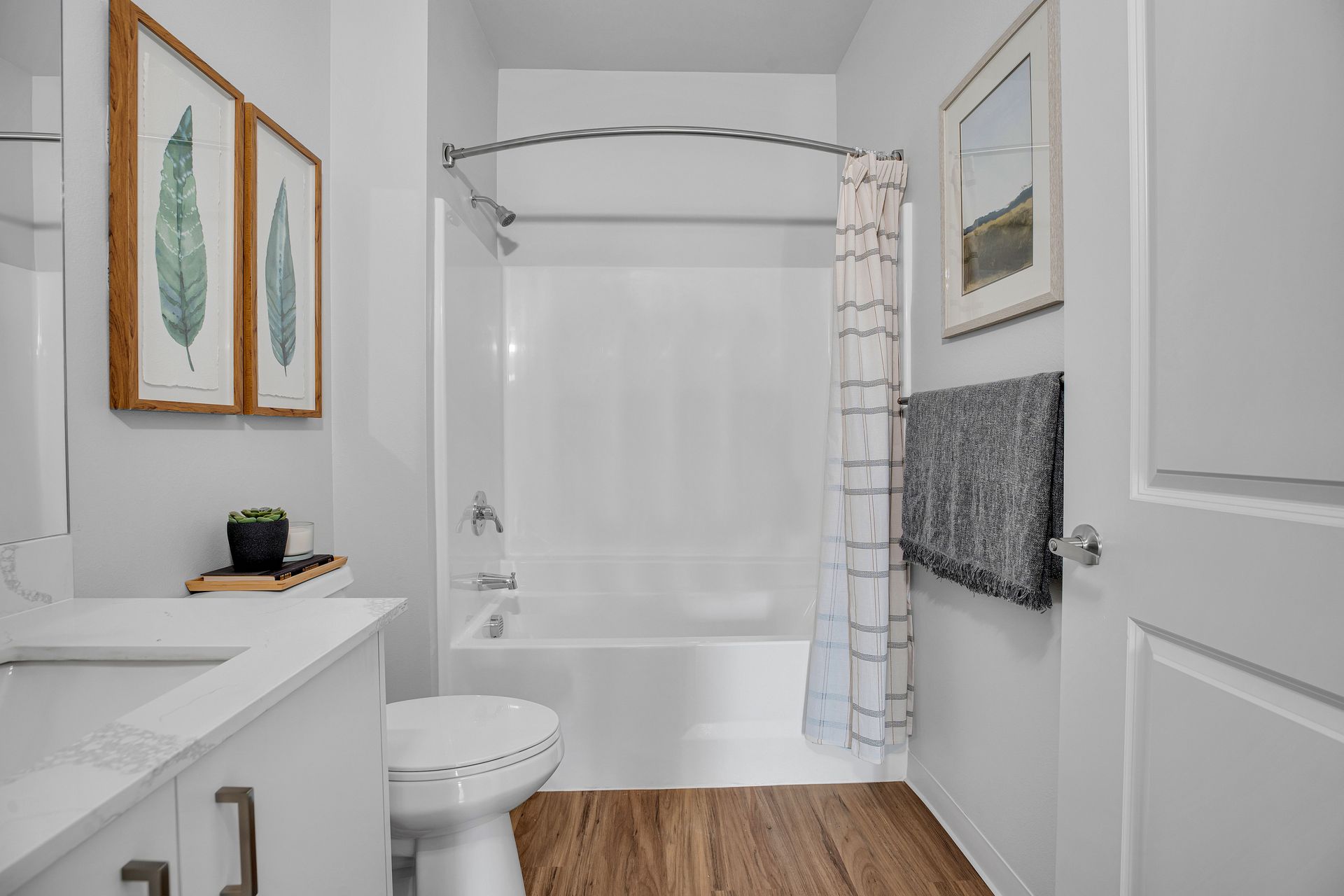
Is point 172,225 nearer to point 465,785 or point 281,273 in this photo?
point 281,273

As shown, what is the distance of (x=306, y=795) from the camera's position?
0.77 meters

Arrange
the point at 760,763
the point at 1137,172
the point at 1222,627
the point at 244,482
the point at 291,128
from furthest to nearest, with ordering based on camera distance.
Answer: the point at 760,763 → the point at 291,128 → the point at 244,482 → the point at 1137,172 → the point at 1222,627

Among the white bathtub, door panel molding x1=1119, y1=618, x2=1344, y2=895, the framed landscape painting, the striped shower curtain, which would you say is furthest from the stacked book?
the framed landscape painting

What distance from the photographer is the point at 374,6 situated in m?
1.85

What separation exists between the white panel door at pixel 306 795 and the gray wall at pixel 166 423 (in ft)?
2.07

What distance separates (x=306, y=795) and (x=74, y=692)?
0.35 m

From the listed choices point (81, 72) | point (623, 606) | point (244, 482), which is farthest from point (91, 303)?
point (623, 606)

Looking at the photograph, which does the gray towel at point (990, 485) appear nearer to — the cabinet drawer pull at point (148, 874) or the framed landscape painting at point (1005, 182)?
the framed landscape painting at point (1005, 182)

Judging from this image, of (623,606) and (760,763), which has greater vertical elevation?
(623,606)

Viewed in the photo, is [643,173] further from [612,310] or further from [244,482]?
[244,482]

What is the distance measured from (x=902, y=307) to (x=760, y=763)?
1.48 meters

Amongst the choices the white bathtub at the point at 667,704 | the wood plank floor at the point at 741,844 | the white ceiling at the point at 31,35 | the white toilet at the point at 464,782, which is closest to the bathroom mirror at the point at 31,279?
the white ceiling at the point at 31,35

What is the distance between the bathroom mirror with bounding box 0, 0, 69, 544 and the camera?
0.96m

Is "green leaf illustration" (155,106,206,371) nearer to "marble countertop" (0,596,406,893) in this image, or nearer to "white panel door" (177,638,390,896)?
"marble countertop" (0,596,406,893)
